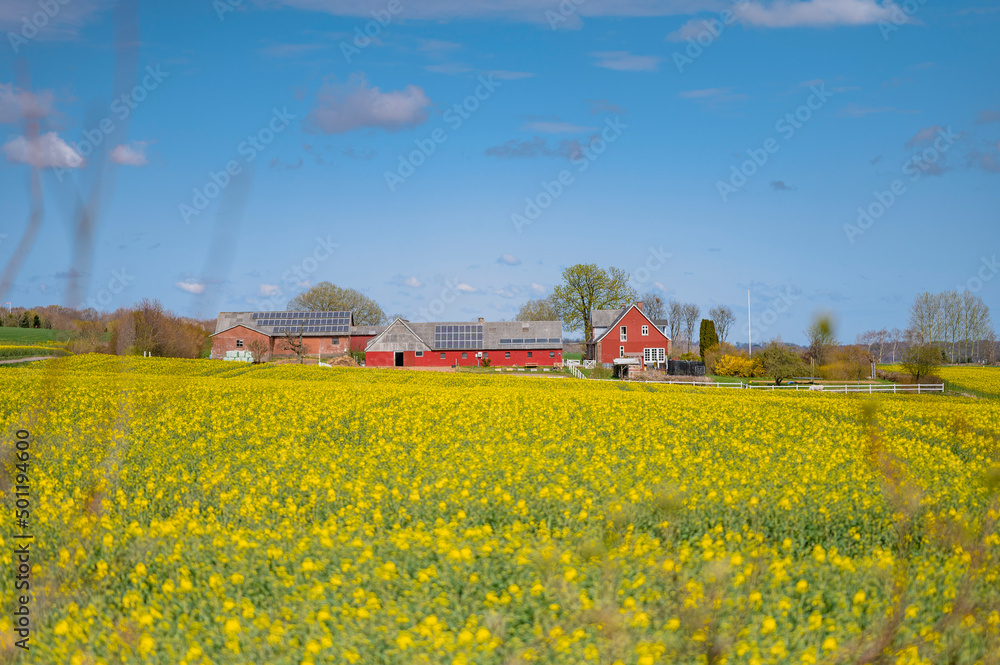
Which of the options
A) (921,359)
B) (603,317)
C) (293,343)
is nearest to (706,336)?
(603,317)

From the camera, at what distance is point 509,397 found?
21.4 m

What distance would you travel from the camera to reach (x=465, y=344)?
73.6 m

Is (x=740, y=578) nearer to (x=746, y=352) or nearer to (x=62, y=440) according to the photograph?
(x=62, y=440)

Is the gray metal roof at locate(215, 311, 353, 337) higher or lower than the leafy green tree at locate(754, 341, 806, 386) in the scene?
higher

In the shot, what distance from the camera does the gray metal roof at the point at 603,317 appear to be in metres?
78.1

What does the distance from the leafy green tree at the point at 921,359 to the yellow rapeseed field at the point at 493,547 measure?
40390 millimetres

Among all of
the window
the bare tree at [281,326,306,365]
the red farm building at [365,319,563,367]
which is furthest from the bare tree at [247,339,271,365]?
the window

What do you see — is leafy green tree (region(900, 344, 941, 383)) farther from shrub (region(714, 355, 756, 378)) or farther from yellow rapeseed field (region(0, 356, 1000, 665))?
yellow rapeseed field (region(0, 356, 1000, 665))

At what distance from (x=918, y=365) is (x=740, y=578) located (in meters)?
50.6

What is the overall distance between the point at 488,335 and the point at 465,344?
274 centimetres

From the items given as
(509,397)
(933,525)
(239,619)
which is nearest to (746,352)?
(509,397)

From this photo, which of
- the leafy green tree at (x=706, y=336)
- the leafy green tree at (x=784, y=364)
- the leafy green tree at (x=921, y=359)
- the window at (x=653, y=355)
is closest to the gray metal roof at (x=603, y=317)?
the window at (x=653, y=355)

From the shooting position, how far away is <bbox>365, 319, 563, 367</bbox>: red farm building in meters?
71.4

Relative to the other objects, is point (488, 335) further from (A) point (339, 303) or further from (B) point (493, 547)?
(B) point (493, 547)
